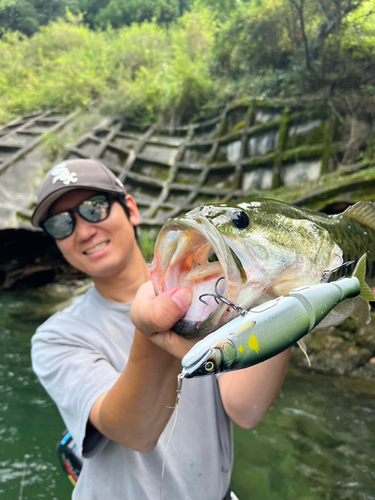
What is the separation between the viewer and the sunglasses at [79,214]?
1.70 m

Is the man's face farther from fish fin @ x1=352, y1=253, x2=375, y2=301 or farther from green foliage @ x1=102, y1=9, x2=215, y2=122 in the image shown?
green foliage @ x1=102, y1=9, x2=215, y2=122

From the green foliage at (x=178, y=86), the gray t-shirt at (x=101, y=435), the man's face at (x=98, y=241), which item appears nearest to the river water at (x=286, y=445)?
the gray t-shirt at (x=101, y=435)

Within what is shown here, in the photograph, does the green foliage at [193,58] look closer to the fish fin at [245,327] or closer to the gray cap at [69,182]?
the gray cap at [69,182]

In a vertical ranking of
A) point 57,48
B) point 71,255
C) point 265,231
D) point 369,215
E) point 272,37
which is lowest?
point 71,255

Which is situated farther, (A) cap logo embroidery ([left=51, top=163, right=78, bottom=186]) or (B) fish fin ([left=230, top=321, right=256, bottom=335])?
(A) cap logo embroidery ([left=51, top=163, right=78, bottom=186])

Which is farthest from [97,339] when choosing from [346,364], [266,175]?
[266,175]

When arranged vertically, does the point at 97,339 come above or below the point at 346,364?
above

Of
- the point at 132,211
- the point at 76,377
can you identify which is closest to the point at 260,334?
the point at 76,377

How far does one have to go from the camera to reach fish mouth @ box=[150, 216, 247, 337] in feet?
2.39

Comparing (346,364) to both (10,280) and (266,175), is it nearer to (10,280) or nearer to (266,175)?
(266,175)

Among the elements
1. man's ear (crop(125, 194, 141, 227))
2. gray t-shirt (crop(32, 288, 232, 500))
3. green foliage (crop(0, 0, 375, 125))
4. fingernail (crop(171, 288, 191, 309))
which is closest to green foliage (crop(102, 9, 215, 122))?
green foliage (crop(0, 0, 375, 125))

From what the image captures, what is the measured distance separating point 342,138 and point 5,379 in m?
6.36

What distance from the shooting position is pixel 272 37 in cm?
699

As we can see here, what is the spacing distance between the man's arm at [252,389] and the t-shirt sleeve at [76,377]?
0.51 metres
